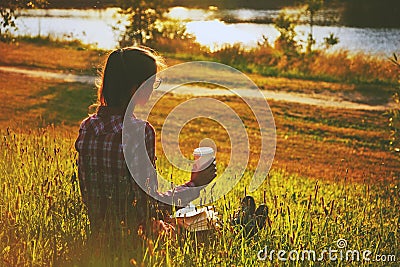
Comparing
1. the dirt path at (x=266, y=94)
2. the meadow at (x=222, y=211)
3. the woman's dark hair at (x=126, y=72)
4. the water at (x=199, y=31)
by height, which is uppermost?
the woman's dark hair at (x=126, y=72)

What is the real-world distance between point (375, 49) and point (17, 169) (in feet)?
58.9

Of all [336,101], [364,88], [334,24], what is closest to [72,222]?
[336,101]

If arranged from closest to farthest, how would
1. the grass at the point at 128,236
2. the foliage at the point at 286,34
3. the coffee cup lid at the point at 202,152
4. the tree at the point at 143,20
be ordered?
the grass at the point at 128,236 → the coffee cup lid at the point at 202,152 → the tree at the point at 143,20 → the foliage at the point at 286,34

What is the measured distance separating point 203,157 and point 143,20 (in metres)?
15.2

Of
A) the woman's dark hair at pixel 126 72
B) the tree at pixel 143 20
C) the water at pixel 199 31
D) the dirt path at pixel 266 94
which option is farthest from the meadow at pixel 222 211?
the water at pixel 199 31

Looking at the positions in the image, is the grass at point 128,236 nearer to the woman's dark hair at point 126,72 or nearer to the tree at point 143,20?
the woman's dark hair at point 126,72

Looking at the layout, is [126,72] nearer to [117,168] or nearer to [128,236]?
[117,168]

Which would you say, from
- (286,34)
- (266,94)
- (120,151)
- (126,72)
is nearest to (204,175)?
(120,151)

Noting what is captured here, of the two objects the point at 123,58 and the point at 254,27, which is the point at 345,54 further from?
the point at 123,58

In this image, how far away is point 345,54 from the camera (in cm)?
1973

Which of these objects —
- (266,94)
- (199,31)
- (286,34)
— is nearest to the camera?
(266,94)

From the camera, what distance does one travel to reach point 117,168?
3508 mm

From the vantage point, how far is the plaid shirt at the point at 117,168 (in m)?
3.43

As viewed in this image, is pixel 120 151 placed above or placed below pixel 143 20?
below
